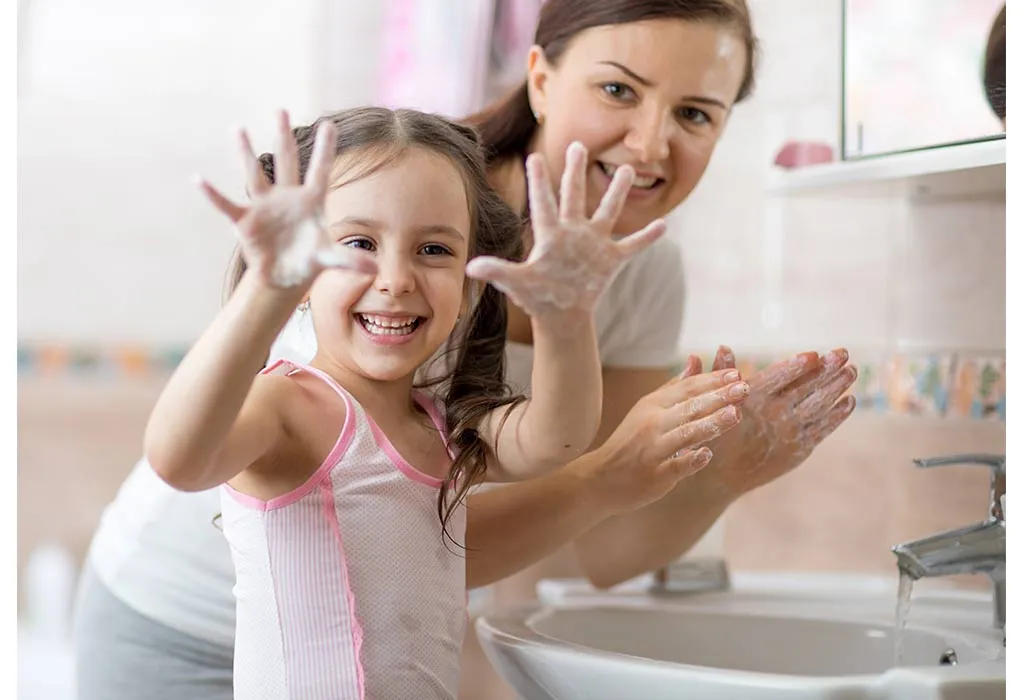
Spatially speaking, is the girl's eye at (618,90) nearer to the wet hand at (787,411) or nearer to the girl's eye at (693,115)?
the girl's eye at (693,115)

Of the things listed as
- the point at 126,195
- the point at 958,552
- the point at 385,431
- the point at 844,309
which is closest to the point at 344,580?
the point at 385,431

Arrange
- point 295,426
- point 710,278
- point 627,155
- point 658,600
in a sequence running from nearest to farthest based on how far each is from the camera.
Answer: point 295,426
point 627,155
point 658,600
point 710,278

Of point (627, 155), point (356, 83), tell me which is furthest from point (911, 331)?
point (356, 83)

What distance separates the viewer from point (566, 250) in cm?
62

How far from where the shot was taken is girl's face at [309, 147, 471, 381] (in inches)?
28.4

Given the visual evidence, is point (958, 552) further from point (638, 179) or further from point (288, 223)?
point (288, 223)

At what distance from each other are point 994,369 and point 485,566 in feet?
1.96

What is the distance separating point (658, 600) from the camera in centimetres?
112

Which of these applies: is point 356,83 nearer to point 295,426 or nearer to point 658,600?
point 658,600

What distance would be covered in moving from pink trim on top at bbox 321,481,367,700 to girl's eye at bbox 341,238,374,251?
16 centimetres

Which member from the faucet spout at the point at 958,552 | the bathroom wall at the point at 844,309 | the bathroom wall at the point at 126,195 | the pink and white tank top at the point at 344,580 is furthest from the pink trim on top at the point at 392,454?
the bathroom wall at the point at 126,195

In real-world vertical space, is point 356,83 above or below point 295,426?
above

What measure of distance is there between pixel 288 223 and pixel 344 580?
0.26 metres

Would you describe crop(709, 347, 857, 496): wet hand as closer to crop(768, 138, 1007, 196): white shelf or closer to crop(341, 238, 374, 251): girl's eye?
crop(768, 138, 1007, 196): white shelf
